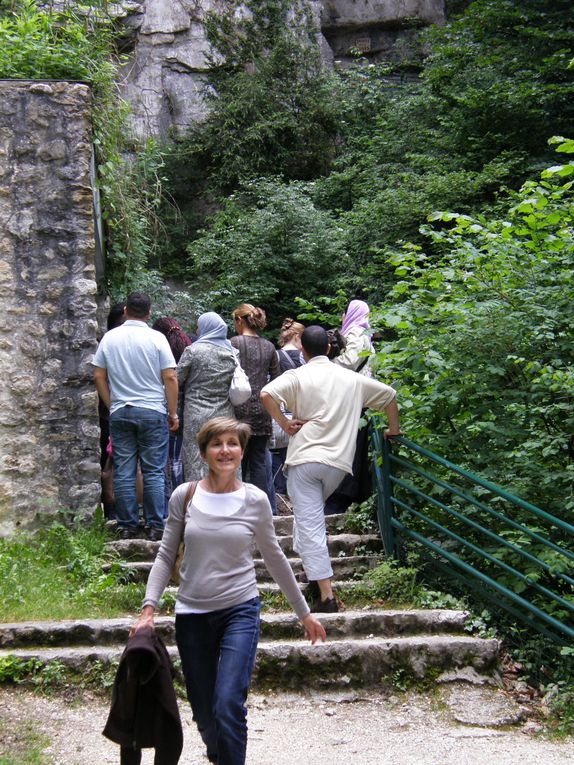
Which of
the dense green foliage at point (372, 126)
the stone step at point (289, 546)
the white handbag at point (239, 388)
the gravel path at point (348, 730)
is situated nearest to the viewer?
the gravel path at point (348, 730)

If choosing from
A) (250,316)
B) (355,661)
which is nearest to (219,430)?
(355,661)

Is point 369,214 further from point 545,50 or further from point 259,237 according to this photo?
point 545,50

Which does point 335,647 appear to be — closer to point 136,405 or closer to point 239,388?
point 239,388

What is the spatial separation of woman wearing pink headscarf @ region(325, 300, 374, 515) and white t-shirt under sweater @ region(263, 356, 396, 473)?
1.76 m

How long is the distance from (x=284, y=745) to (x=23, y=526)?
10.2ft

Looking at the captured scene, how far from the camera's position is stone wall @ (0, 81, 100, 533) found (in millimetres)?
6746

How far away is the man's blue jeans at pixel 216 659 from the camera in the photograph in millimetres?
3330

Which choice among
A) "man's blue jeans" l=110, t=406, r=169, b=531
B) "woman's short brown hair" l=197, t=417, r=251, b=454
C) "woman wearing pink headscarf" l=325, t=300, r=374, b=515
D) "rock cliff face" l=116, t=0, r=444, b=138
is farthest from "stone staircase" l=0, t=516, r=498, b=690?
"rock cliff face" l=116, t=0, r=444, b=138

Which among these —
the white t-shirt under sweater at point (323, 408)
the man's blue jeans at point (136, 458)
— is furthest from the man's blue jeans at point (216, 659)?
the man's blue jeans at point (136, 458)

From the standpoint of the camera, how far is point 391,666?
5.03 m

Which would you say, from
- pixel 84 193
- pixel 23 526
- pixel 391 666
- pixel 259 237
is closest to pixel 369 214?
pixel 259 237

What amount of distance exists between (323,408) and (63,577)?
7.14ft

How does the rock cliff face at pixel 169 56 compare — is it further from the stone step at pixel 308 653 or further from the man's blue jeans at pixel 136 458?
the stone step at pixel 308 653

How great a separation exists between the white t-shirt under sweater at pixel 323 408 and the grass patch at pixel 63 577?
1.51m
